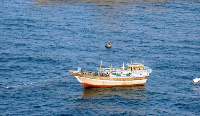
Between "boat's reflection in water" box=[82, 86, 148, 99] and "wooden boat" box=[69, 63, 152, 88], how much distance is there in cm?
129

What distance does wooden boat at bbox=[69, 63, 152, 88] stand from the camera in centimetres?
15262

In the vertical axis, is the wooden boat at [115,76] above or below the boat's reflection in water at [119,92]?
above

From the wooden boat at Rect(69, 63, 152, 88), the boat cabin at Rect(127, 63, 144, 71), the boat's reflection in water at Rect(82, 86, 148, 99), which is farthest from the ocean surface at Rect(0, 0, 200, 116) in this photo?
the boat cabin at Rect(127, 63, 144, 71)

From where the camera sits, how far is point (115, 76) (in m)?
154

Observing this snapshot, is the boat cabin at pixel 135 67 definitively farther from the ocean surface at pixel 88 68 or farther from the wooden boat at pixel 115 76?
the ocean surface at pixel 88 68

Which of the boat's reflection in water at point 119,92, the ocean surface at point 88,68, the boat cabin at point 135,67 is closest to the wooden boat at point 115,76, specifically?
the boat cabin at point 135,67

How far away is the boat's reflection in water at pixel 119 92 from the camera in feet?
490

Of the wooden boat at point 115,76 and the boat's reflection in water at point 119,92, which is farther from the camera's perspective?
the wooden boat at point 115,76

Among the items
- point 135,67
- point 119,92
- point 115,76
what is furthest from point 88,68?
point 119,92

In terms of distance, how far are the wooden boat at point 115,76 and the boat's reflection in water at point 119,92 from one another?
1.29 meters

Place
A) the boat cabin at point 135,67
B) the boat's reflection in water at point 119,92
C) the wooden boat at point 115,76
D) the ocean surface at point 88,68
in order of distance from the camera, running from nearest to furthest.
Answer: the ocean surface at point 88,68
the boat's reflection in water at point 119,92
the wooden boat at point 115,76
the boat cabin at point 135,67

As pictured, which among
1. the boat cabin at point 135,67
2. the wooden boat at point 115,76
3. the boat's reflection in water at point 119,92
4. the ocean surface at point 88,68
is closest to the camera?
the ocean surface at point 88,68

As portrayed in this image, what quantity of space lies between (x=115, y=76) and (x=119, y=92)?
192 inches

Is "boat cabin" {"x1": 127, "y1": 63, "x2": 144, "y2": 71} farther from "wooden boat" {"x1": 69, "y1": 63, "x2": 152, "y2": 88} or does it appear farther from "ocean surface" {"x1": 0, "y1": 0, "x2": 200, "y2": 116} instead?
"ocean surface" {"x1": 0, "y1": 0, "x2": 200, "y2": 116}
